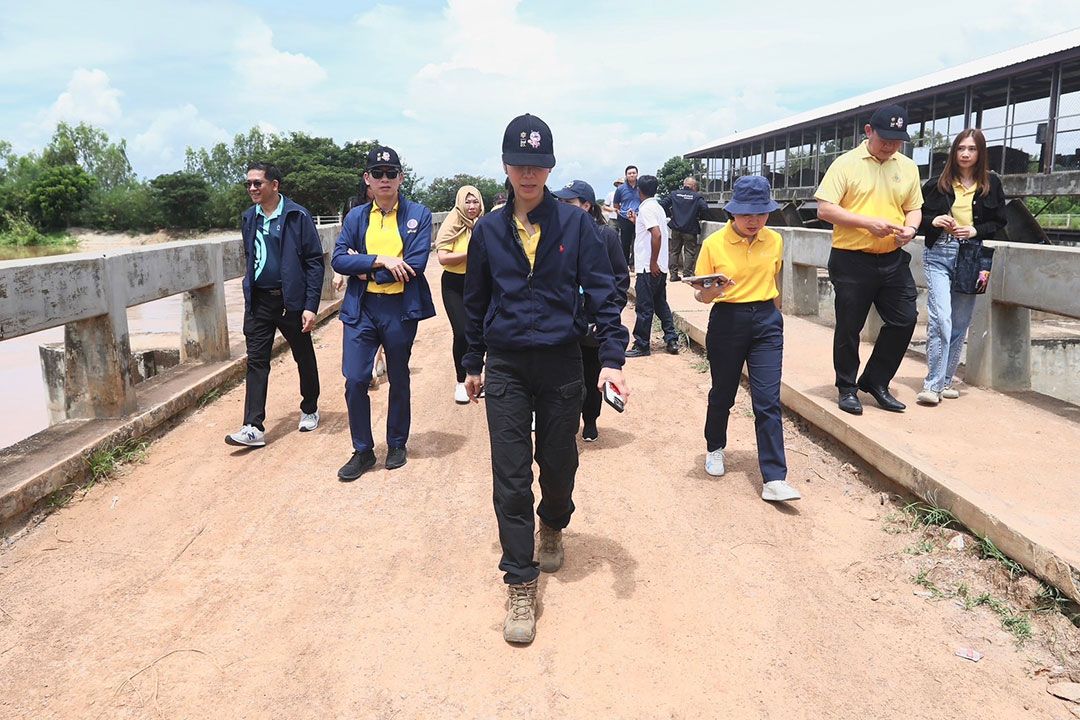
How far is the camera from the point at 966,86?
14758mm

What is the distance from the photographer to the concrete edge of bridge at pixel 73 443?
13.7ft

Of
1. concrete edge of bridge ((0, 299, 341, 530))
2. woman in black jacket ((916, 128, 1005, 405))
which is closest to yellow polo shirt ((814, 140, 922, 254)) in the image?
woman in black jacket ((916, 128, 1005, 405))

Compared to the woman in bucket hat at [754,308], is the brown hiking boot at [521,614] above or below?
below

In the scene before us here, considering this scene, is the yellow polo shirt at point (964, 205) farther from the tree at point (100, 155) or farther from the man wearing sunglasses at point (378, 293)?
the tree at point (100, 155)

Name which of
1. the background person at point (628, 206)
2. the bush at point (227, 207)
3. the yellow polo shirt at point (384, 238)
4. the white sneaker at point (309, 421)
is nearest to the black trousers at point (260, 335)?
the white sneaker at point (309, 421)

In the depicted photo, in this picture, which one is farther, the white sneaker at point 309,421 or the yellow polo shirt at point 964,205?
the white sneaker at point 309,421

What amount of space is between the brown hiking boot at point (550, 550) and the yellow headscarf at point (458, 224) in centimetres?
322

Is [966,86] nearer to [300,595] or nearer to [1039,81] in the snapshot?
[1039,81]

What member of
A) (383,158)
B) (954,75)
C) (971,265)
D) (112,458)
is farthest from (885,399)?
(954,75)

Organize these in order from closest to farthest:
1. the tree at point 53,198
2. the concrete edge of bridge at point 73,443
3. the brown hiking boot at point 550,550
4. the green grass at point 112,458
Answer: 1. the brown hiking boot at point 550,550
2. the concrete edge of bridge at point 73,443
3. the green grass at point 112,458
4. the tree at point 53,198

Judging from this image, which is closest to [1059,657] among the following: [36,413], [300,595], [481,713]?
[481,713]

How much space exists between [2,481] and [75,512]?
0.40m

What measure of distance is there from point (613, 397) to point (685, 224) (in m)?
9.48

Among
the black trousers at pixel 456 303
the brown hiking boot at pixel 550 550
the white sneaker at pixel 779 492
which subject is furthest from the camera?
the black trousers at pixel 456 303
